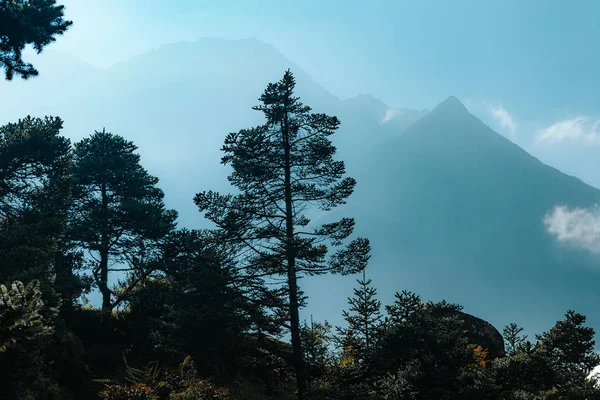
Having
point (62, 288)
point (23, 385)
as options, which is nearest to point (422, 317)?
point (23, 385)

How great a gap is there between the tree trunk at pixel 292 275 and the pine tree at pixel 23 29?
933 centimetres

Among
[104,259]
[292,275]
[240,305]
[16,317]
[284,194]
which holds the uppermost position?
[284,194]

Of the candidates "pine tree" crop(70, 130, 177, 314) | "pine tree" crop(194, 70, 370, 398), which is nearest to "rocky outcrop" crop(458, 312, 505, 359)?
"pine tree" crop(194, 70, 370, 398)

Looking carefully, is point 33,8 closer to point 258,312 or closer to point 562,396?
point 258,312

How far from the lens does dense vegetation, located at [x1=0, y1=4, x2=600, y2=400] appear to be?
8656mm

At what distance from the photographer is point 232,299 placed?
16797 millimetres

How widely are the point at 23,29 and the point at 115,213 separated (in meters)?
12.2

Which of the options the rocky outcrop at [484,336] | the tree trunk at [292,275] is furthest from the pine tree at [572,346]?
→ the tree trunk at [292,275]

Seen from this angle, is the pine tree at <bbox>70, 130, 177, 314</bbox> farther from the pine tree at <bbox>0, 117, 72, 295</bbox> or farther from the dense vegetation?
the pine tree at <bbox>0, 117, 72, 295</bbox>

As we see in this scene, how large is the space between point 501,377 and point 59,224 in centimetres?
1795

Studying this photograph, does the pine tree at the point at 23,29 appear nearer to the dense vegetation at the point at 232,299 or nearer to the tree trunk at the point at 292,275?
the dense vegetation at the point at 232,299

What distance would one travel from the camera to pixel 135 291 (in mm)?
23047

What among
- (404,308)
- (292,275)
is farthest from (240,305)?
(404,308)

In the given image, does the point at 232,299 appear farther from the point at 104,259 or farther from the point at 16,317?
the point at 16,317
